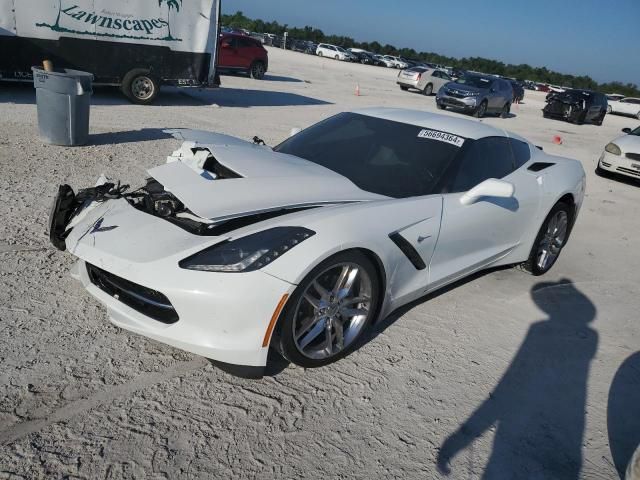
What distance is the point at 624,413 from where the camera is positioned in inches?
125

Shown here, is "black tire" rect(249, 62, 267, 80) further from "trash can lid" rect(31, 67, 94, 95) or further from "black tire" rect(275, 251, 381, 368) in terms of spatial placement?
"black tire" rect(275, 251, 381, 368)

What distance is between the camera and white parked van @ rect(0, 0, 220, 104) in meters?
10.4

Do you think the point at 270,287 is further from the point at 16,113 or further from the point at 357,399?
the point at 16,113

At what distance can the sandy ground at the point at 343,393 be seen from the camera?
2.45 m

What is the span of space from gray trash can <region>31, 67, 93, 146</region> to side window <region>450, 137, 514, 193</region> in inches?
221

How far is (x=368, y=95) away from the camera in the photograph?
70.7ft

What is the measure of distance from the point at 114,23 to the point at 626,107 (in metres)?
34.0

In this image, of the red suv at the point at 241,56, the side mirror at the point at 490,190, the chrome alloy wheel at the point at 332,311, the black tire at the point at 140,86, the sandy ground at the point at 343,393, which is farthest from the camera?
the red suv at the point at 241,56


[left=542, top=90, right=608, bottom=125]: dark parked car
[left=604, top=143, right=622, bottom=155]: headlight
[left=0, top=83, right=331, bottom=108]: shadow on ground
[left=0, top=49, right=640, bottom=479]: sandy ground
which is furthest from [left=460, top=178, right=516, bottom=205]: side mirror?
[left=542, top=90, right=608, bottom=125]: dark parked car

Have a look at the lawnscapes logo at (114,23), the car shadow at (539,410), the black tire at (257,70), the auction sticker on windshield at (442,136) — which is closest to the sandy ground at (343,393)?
the car shadow at (539,410)

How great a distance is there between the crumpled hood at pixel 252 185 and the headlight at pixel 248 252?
0.75ft

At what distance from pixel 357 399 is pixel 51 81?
6630mm

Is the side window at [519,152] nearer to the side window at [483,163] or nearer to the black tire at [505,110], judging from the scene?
the side window at [483,163]

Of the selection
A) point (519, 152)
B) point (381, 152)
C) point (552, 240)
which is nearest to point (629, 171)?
point (552, 240)
